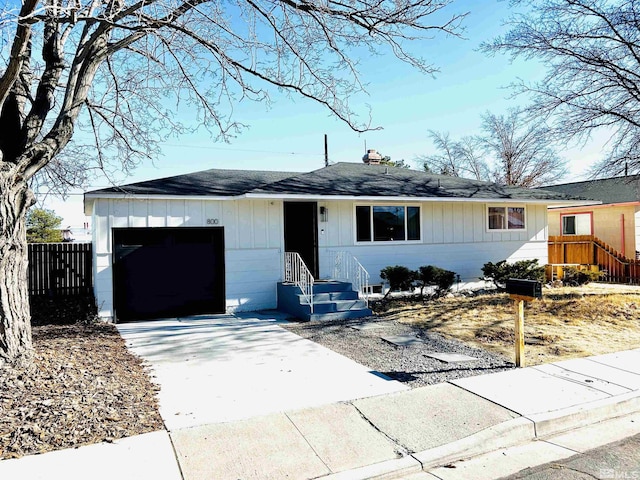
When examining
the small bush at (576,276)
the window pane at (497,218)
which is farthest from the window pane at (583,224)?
the window pane at (497,218)

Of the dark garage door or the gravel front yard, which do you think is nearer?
the gravel front yard

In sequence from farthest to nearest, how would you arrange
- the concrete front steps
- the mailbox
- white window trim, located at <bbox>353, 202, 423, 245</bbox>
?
white window trim, located at <bbox>353, 202, 423, 245</bbox>, the concrete front steps, the mailbox

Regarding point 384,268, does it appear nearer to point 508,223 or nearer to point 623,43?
point 508,223

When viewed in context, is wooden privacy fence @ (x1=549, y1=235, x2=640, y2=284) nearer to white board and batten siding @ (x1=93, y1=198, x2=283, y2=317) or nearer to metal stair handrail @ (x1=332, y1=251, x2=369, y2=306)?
metal stair handrail @ (x1=332, y1=251, x2=369, y2=306)

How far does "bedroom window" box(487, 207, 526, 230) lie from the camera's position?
13.9 metres

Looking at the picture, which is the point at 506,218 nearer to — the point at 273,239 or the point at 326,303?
the point at 326,303

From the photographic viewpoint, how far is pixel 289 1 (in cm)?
668

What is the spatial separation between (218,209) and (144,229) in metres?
1.66

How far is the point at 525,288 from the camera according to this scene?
5875mm

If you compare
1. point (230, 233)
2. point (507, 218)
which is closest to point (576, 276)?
point (507, 218)

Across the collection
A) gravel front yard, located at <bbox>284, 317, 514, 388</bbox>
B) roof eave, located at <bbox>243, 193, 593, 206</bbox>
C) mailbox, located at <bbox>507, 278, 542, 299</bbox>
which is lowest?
gravel front yard, located at <bbox>284, 317, 514, 388</bbox>

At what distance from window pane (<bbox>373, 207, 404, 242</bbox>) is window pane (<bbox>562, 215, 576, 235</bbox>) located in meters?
11.7

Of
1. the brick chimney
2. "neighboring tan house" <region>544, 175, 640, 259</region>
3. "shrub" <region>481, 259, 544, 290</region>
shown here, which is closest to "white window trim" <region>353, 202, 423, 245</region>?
"shrub" <region>481, 259, 544, 290</region>

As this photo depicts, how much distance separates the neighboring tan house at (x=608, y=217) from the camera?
17969 mm
